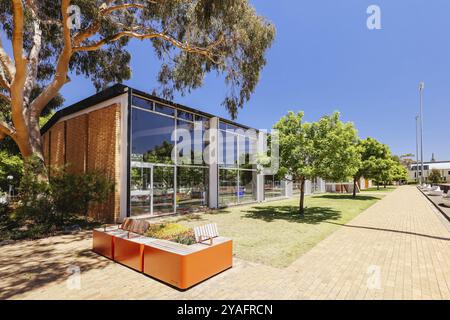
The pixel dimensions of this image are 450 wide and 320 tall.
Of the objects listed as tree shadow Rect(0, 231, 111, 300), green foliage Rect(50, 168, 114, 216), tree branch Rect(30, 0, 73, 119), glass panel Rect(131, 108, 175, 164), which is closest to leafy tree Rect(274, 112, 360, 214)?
glass panel Rect(131, 108, 175, 164)

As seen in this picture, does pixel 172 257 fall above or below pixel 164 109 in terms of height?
below

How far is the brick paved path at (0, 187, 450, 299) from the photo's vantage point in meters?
4.18

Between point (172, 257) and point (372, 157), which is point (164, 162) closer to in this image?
point (172, 257)

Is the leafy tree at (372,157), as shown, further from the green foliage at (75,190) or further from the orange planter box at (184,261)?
the orange planter box at (184,261)

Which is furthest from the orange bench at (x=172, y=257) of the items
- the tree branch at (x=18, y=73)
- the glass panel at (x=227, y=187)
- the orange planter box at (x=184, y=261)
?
the glass panel at (x=227, y=187)

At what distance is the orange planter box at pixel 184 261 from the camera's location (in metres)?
4.34

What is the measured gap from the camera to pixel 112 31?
12188 millimetres

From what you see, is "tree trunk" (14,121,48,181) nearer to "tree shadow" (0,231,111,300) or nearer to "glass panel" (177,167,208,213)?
"tree shadow" (0,231,111,300)

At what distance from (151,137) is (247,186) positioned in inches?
353

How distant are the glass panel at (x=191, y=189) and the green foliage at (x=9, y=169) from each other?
1391 centimetres

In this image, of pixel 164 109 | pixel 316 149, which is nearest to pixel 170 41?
pixel 164 109

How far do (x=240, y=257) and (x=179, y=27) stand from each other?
9974mm

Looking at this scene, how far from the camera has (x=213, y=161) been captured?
51.2 feet
